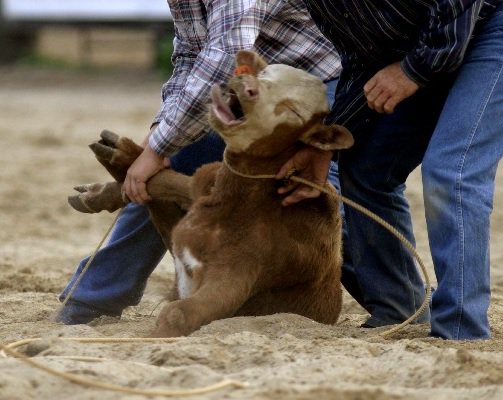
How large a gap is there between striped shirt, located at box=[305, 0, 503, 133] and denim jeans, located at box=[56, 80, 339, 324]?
3.95 ft

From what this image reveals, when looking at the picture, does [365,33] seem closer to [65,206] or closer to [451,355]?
[451,355]

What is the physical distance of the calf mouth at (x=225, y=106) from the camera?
4.62 metres

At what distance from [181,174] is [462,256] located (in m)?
1.38

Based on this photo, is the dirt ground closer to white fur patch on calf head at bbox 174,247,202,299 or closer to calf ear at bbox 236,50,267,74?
white fur patch on calf head at bbox 174,247,202,299

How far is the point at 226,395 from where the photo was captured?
350 centimetres

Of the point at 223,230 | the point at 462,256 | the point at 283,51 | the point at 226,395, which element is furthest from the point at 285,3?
the point at 226,395

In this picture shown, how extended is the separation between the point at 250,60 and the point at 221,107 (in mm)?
282

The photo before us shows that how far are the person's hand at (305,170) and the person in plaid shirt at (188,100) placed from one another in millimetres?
499

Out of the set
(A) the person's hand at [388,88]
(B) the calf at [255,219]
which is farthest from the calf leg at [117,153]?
(A) the person's hand at [388,88]

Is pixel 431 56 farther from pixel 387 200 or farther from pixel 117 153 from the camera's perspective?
pixel 117 153

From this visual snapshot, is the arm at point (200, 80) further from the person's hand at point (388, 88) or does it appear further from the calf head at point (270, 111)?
the person's hand at point (388, 88)

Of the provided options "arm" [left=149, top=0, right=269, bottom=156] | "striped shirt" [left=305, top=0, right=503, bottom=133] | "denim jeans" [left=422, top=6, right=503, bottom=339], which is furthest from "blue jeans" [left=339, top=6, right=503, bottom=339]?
"arm" [left=149, top=0, right=269, bottom=156]

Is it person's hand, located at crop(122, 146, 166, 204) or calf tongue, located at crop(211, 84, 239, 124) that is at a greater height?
calf tongue, located at crop(211, 84, 239, 124)

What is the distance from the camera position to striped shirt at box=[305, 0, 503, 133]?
4395 mm
